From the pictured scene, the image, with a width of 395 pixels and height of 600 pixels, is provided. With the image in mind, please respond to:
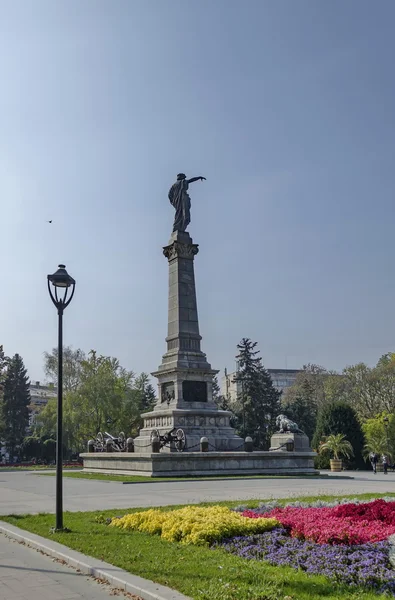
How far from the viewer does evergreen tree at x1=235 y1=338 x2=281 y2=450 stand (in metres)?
63.1

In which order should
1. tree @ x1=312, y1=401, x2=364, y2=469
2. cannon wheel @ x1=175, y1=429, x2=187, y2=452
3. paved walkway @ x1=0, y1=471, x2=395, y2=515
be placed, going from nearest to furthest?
paved walkway @ x1=0, y1=471, x2=395, y2=515, cannon wheel @ x1=175, y1=429, x2=187, y2=452, tree @ x1=312, y1=401, x2=364, y2=469

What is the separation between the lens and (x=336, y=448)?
3897 centimetres

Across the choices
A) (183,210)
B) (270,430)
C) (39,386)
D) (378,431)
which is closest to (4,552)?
(183,210)

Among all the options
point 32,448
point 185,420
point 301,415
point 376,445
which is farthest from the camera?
point 32,448

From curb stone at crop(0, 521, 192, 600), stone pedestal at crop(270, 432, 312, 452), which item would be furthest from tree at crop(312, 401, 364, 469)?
curb stone at crop(0, 521, 192, 600)

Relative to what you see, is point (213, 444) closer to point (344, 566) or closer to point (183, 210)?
point (183, 210)

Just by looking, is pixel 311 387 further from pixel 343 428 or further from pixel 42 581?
pixel 42 581

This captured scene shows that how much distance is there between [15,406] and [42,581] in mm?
84981

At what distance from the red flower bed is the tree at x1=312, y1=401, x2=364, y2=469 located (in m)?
31.4

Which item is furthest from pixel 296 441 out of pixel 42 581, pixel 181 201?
pixel 42 581

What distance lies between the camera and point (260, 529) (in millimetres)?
9914

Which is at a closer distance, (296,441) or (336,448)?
(296,441)

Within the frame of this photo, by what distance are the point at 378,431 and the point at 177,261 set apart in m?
22.8

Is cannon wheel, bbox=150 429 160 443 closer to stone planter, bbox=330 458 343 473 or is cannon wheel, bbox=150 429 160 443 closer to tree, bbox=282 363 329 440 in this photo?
stone planter, bbox=330 458 343 473
